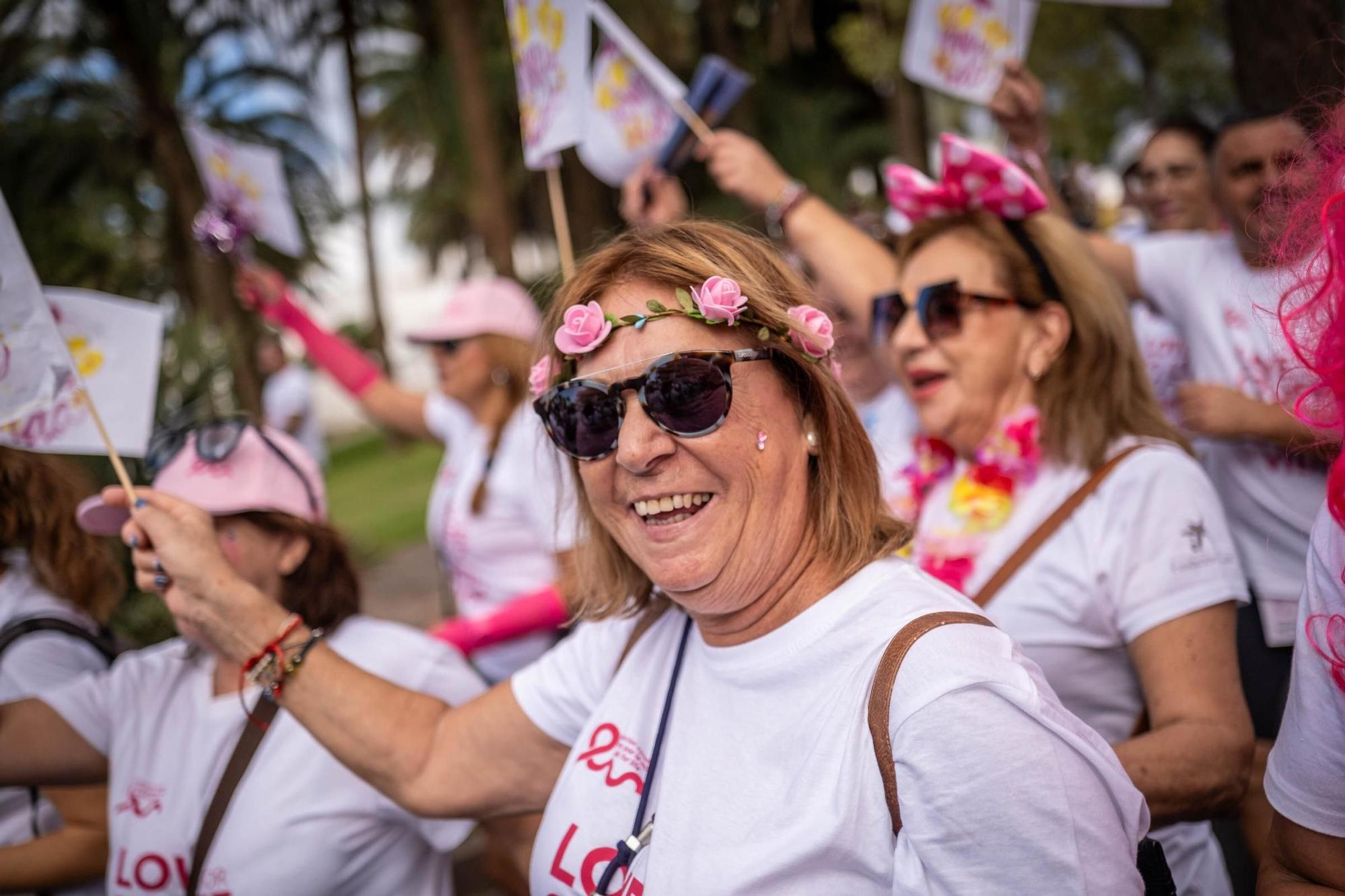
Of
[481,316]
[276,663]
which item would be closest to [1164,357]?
[481,316]

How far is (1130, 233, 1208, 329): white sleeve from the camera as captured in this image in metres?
3.18

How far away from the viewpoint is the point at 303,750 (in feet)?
7.88

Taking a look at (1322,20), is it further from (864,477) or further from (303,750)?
(303,750)

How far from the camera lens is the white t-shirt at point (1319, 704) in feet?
4.49

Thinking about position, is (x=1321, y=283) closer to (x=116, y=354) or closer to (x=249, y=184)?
(x=116, y=354)

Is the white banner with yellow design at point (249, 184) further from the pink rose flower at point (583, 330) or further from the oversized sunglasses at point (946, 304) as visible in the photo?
the pink rose flower at point (583, 330)

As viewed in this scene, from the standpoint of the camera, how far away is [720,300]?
1.75m

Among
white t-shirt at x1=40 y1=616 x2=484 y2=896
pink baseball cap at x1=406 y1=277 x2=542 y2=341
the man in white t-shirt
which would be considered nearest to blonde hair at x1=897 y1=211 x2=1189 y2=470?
white t-shirt at x1=40 y1=616 x2=484 y2=896

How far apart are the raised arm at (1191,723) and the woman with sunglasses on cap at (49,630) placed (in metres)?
2.39

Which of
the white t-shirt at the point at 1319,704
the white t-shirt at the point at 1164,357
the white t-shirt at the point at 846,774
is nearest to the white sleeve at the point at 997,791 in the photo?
the white t-shirt at the point at 846,774

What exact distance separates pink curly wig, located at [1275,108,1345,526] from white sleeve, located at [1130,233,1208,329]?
70.5 inches

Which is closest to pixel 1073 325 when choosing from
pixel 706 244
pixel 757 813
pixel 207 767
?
pixel 706 244

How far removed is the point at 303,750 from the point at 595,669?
78 centimetres

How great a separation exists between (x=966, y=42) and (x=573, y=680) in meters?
2.78
